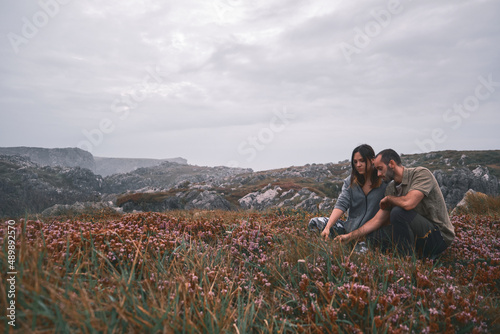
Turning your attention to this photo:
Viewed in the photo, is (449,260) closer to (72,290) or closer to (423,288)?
(423,288)

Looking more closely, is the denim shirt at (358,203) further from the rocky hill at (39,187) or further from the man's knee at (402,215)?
the rocky hill at (39,187)

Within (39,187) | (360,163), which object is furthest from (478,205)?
(39,187)

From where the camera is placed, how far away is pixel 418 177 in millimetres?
4832

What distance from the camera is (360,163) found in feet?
18.2

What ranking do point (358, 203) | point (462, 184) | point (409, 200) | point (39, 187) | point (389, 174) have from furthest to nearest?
1. point (39, 187)
2. point (462, 184)
3. point (358, 203)
4. point (389, 174)
5. point (409, 200)

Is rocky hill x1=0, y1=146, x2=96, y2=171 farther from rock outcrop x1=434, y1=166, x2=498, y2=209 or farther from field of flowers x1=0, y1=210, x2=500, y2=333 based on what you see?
field of flowers x1=0, y1=210, x2=500, y2=333

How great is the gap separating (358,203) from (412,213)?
122 cm

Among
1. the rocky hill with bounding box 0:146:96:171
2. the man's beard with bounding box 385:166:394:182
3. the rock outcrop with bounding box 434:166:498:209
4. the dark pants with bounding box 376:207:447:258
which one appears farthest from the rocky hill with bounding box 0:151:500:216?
the rocky hill with bounding box 0:146:96:171

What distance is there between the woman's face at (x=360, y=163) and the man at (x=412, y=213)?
446mm

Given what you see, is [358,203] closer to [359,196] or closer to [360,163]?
[359,196]

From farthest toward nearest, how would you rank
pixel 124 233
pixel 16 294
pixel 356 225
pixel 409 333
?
pixel 356 225 → pixel 124 233 → pixel 409 333 → pixel 16 294

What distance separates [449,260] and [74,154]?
19489 cm

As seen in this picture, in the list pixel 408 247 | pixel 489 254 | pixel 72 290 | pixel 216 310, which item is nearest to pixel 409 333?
pixel 216 310

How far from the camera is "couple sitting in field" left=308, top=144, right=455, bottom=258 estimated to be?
4.72 metres
